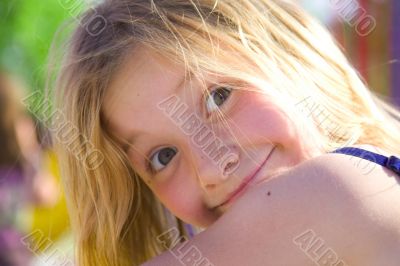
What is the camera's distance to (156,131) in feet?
4.95

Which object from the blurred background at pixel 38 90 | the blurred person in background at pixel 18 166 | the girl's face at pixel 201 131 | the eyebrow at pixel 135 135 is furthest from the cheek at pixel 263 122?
the blurred person in background at pixel 18 166

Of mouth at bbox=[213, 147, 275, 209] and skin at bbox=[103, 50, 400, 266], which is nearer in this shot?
skin at bbox=[103, 50, 400, 266]

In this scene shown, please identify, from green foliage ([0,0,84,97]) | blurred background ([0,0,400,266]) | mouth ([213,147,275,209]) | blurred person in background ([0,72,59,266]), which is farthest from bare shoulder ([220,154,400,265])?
green foliage ([0,0,84,97])

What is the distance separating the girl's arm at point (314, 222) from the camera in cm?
120

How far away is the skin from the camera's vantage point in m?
1.20

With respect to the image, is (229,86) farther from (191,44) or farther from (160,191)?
(160,191)

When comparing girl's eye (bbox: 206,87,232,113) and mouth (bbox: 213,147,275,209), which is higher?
girl's eye (bbox: 206,87,232,113)

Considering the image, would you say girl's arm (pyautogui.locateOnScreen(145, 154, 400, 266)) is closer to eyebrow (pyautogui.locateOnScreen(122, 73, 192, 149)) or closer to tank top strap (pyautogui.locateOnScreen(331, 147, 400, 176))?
tank top strap (pyautogui.locateOnScreen(331, 147, 400, 176))

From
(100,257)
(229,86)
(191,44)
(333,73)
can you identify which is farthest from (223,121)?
(100,257)

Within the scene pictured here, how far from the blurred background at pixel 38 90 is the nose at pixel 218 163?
52 centimetres

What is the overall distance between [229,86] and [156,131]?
190mm

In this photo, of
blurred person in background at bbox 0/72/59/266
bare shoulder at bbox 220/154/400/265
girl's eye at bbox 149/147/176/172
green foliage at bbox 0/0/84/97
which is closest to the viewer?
bare shoulder at bbox 220/154/400/265

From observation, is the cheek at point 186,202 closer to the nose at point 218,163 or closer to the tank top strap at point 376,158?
the nose at point 218,163

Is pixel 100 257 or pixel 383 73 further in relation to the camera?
pixel 383 73
